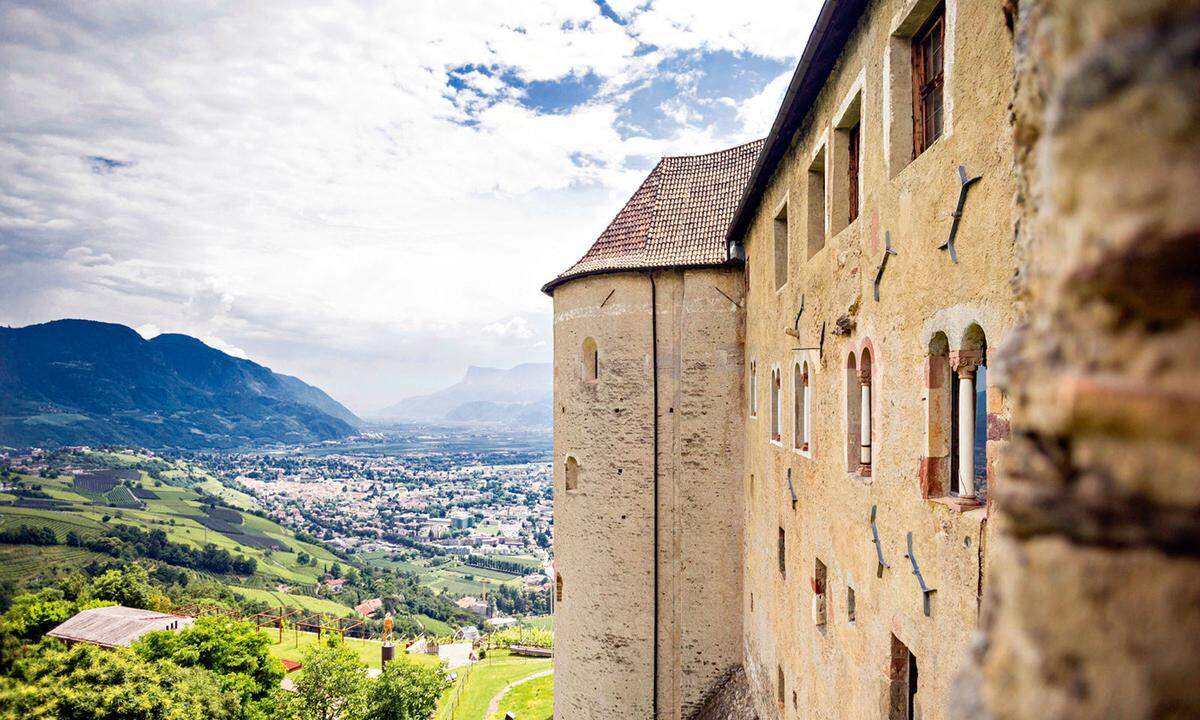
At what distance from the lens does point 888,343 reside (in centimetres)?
588

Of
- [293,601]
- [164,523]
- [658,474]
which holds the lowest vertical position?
[293,601]

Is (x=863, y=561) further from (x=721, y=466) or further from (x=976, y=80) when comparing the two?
(x=721, y=466)

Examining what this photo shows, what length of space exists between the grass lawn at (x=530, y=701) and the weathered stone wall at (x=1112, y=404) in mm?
27995

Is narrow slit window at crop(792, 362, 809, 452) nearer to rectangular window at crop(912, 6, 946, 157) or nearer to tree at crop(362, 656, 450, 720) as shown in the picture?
rectangular window at crop(912, 6, 946, 157)

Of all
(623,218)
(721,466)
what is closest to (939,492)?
(721,466)

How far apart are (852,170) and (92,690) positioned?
2167cm

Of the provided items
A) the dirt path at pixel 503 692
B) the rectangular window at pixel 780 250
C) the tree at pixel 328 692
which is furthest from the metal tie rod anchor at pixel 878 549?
the tree at pixel 328 692

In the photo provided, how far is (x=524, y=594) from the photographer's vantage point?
97.9 m

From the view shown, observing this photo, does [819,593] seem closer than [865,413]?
No

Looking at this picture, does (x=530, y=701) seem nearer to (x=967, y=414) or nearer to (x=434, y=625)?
(x=967, y=414)

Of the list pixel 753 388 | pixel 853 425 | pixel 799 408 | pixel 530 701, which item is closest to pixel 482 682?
pixel 530 701

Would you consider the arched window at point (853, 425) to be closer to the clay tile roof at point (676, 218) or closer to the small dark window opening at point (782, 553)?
the small dark window opening at point (782, 553)

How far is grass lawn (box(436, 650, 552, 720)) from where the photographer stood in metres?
32.8

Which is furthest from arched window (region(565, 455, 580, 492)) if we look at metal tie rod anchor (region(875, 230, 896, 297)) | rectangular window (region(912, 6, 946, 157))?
rectangular window (region(912, 6, 946, 157))
